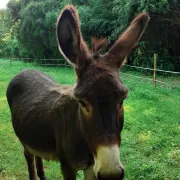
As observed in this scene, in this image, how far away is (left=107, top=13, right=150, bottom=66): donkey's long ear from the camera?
259 cm

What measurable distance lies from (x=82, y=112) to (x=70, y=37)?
0.62 m

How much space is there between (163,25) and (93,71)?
638 inches

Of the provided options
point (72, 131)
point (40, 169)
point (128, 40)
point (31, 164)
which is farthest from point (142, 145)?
point (128, 40)

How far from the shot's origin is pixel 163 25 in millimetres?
17641

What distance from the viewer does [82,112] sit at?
2486 millimetres

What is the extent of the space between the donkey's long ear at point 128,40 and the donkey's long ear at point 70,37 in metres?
0.29

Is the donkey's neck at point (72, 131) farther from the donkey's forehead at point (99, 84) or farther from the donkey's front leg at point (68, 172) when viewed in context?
the donkey's forehead at point (99, 84)

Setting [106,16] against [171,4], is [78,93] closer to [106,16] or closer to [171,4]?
[171,4]

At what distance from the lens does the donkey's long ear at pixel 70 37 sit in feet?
7.98

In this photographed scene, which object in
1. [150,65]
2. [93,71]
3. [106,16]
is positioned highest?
[106,16]

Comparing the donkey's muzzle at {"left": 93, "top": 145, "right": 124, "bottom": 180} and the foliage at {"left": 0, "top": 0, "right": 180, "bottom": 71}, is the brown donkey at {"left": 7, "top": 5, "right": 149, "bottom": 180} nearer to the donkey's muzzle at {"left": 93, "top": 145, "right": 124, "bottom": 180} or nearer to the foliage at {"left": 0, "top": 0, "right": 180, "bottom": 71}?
the donkey's muzzle at {"left": 93, "top": 145, "right": 124, "bottom": 180}

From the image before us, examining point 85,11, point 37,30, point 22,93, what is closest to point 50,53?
point 37,30

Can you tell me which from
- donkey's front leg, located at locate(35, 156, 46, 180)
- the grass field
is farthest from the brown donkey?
the grass field

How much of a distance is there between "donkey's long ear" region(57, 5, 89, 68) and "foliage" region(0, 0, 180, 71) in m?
11.8
